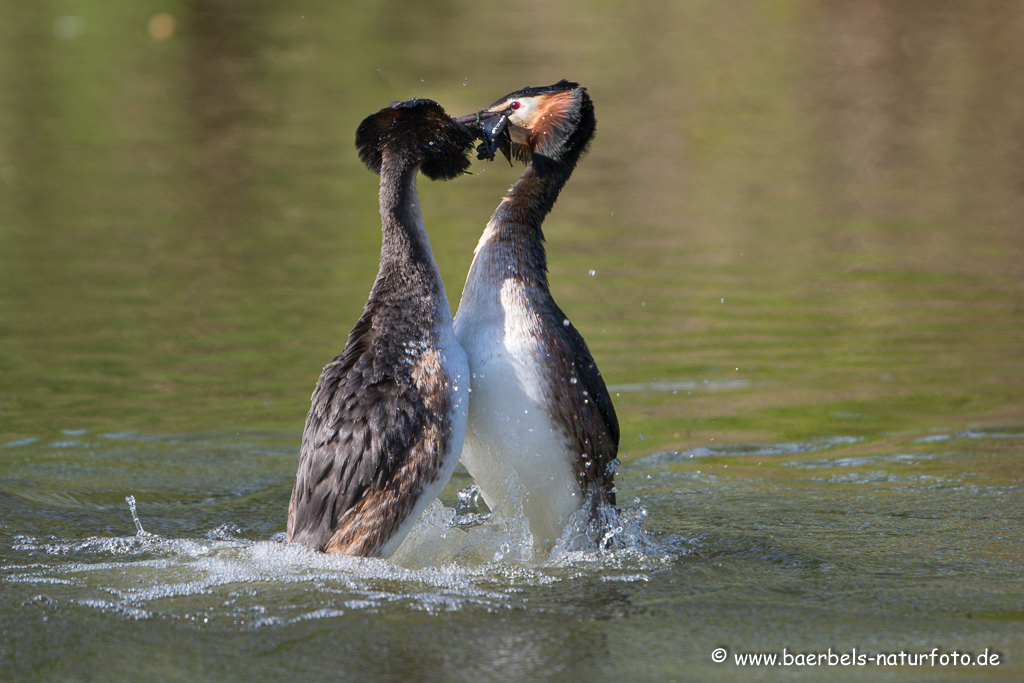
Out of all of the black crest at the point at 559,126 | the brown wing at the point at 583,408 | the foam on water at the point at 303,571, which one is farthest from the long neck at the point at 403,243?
the foam on water at the point at 303,571

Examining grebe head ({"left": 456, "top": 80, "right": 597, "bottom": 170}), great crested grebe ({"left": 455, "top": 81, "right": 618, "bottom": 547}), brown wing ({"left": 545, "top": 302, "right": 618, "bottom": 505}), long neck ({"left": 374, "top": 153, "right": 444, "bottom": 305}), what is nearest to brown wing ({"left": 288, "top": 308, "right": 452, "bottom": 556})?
long neck ({"left": 374, "top": 153, "right": 444, "bottom": 305})

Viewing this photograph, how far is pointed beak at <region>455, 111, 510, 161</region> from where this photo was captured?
605cm

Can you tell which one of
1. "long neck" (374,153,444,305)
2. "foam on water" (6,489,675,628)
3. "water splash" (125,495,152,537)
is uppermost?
"long neck" (374,153,444,305)

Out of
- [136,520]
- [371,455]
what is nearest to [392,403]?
[371,455]

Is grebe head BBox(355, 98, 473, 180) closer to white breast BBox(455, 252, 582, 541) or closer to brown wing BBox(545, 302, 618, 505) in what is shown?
white breast BBox(455, 252, 582, 541)

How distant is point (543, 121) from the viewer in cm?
621

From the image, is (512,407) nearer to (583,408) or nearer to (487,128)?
(583,408)

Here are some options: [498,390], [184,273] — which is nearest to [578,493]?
[498,390]

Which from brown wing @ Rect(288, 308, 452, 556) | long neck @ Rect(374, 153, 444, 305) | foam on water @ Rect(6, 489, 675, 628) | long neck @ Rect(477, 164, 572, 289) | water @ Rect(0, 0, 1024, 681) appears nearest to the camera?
water @ Rect(0, 0, 1024, 681)

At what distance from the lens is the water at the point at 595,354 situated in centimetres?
489

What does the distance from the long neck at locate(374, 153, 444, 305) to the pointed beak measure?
46 cm

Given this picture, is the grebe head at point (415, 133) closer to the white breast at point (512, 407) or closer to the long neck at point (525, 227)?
the long neck at point (525, 227)

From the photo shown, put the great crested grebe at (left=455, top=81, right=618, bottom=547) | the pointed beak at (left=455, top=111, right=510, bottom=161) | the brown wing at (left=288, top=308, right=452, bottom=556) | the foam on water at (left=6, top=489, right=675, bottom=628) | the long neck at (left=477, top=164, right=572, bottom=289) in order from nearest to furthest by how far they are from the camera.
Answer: the foam on water at (left=6, top=489, right=675, bottom=628)
the brown wing at (left=288, top=308, right=452, bottom=556)
the great crested grebe at (left=455, top=81, right=618, bottom=547)
the long neck at (left=477, top=164, right=572, bottom=289)
the pointed beak at (left=455, top=111, right=510, bottom=161)

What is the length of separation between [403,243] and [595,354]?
4.32m
